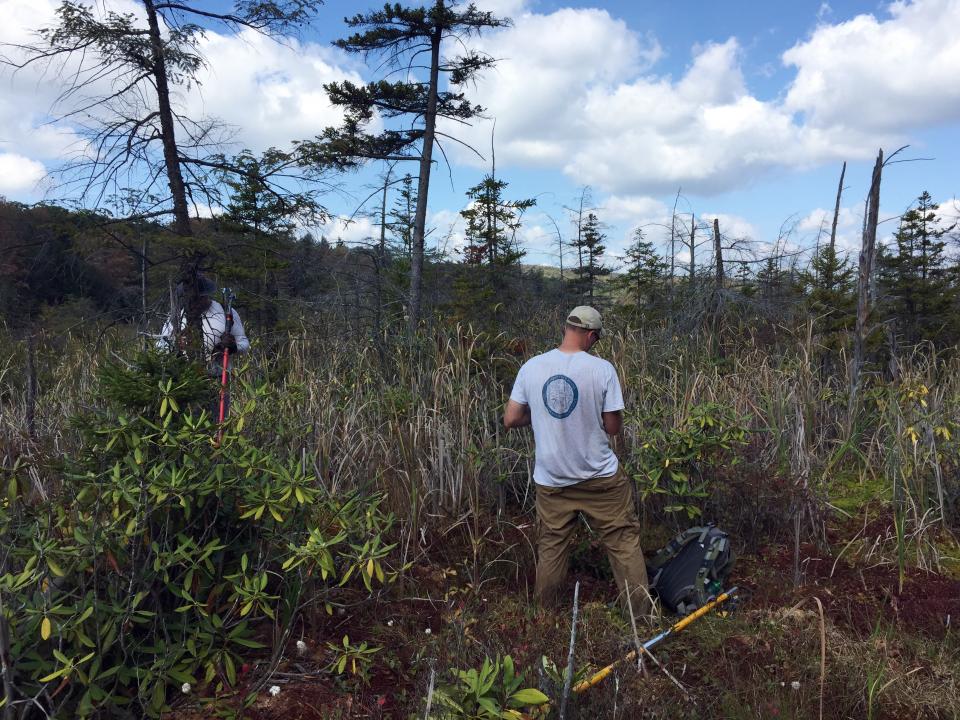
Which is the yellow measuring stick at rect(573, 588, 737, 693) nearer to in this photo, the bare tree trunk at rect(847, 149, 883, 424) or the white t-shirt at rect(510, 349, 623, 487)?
the white t-shirt at rect(510, 349, 623, 487)

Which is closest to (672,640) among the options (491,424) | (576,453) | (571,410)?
(576,453)

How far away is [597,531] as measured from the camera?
374cm

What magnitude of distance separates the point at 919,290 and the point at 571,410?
14314mm

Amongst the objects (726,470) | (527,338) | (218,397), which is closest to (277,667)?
(218,397)

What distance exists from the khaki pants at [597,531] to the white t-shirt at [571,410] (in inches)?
3.7

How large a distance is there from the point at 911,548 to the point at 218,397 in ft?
14.9

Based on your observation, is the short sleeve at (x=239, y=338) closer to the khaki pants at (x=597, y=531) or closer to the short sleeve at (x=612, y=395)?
the khaki pants at (x=597, y=531)

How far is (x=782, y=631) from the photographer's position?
3273 mm

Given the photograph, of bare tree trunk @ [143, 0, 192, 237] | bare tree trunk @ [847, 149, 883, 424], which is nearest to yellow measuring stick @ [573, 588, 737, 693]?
bare tree trunk @ [847, 149, 883, 424]

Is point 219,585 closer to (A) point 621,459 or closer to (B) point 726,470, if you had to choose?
(A) point 621,459

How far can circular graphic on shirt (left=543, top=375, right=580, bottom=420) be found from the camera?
3514 mm

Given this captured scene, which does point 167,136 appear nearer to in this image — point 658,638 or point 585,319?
point 585,319

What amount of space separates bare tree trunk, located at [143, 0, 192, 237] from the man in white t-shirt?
316 centimetres

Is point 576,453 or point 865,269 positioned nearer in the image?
point 576,453
